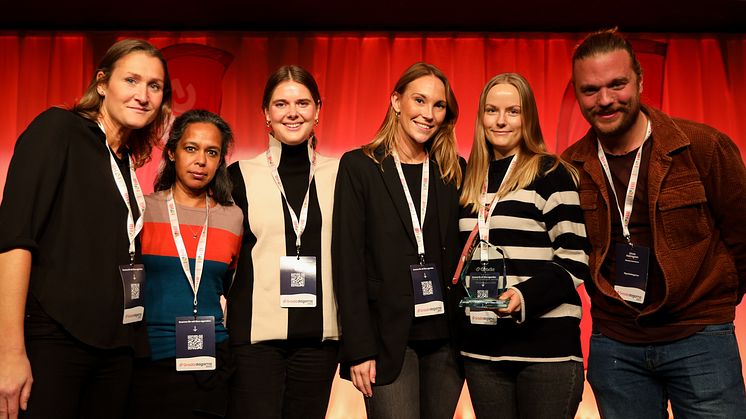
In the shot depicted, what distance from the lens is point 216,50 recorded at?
196 inches

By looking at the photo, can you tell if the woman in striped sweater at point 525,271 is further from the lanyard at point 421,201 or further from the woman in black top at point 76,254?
the woman in black top at point 76,254

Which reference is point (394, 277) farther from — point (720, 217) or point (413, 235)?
point (720, 217)

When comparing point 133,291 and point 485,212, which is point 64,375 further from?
point 485,212

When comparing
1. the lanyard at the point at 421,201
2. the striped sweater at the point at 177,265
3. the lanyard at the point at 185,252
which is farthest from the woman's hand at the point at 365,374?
the lanyard at the point at 185,252

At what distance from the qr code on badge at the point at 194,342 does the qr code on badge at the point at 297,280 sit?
38cm

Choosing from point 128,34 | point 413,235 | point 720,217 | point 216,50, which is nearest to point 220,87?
point 216,50

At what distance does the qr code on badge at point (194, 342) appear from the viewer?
215 cm

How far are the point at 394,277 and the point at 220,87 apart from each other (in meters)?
3.29

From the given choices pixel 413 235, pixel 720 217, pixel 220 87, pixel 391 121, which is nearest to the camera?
pixel 720 217

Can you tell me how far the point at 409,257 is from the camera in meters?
2.25

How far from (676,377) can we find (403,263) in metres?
1.01

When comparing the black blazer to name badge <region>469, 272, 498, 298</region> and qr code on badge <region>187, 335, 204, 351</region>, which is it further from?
qr code on badge <region>187, 335, 204, 351</region>

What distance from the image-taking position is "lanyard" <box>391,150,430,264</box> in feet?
7.41

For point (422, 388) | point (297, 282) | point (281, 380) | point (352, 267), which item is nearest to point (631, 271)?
point (422, 388)
